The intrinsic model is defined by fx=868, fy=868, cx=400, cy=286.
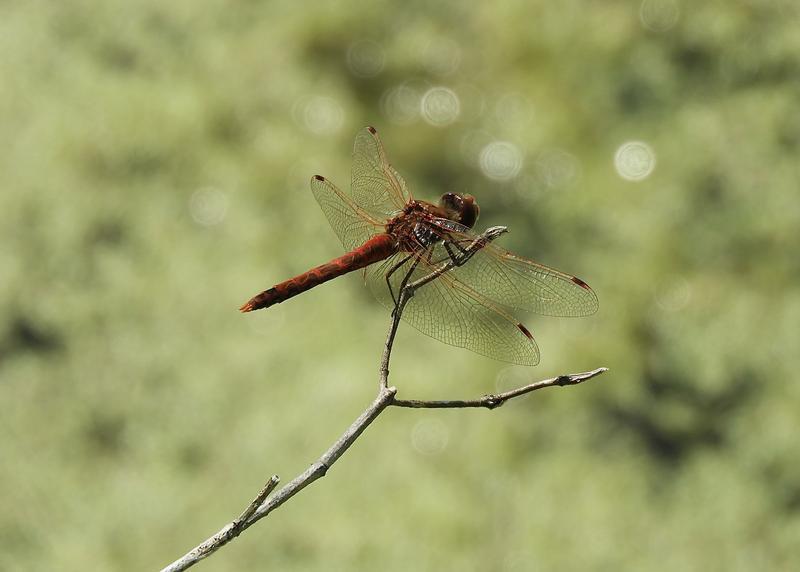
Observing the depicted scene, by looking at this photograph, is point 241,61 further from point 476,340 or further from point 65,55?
point 476,340

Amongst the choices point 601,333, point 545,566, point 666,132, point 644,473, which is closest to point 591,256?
point 601,333

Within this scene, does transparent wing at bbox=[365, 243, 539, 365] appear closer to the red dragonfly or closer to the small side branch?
the red dragonfly

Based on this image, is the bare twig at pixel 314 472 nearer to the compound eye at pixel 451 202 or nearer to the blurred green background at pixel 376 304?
the compound eye at pixel 451 202

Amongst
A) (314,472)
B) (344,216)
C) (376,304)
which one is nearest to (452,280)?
(344,216)

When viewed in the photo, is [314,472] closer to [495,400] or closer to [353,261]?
[495,400]

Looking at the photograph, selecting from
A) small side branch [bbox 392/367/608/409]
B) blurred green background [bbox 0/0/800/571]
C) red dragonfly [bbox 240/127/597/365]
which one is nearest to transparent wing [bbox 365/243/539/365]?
red dragonfly [bbox 240/127/597/365]

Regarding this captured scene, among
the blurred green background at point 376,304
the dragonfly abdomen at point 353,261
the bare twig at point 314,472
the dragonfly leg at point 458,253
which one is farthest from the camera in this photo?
the blurred green background at point 376,304

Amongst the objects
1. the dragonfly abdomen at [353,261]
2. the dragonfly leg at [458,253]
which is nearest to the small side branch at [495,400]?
the dragonfly leg at [458,253]

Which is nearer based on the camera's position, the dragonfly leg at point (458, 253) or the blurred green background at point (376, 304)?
the dragonfly leg at point (458, 253)
